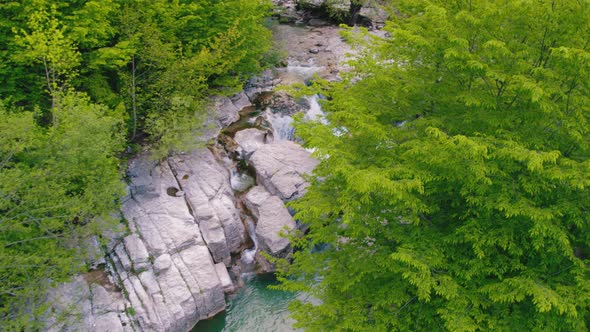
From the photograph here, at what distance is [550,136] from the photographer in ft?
28.3

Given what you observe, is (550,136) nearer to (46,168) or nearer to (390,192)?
(390,192)

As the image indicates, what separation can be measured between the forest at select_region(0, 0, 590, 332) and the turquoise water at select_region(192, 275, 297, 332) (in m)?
3.87

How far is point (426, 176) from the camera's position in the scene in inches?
338

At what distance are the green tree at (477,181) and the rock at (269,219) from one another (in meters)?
6.22

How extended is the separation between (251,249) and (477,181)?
11.3m

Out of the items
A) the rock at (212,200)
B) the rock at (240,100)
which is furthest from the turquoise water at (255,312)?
the rock at (240,100)

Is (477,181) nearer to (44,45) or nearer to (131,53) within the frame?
(44,45)

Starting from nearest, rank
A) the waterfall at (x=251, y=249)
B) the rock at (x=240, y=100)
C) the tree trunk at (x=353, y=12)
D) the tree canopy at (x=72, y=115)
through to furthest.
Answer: the tree canopy at (x=72, y=115) → the waterfall at (x=251, y=249) → the rock at (x=240, y=100) → the tree trunk at (x=353, y=12)

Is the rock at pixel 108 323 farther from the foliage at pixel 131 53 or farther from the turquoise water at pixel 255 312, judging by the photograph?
the foliage at pixel 131 53

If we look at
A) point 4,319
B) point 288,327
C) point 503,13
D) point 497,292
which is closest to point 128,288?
point 4,319

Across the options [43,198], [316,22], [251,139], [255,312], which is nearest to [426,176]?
[255,312]

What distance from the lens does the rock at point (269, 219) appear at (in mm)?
16797

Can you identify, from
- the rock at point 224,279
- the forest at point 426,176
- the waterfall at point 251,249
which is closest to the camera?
the forest at point 426,176

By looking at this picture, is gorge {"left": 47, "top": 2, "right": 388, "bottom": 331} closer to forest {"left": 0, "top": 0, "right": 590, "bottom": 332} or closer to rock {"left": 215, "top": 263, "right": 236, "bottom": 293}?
rock {"left": 215, "top": 263, "right": 236, "bottom": 293}
